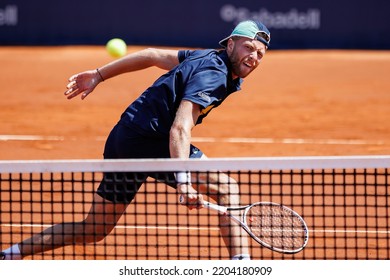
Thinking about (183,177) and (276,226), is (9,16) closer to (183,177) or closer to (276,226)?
(276,226)

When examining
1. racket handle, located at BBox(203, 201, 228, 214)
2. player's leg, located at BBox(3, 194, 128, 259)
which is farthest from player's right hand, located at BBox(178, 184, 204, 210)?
player's leg, located at BBox(3, 194, 128, 259)

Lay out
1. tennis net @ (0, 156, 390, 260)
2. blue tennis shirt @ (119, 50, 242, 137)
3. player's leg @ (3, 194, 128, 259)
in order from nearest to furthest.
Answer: tennis net @ (0, 156, 390, 260) < blue tennis shirt @ (119, 50, 242, 137) < player's leg @ (3, 194, 128, 259)

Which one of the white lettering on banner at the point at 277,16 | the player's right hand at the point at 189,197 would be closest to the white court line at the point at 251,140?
the player's right hand at the point at 189,197

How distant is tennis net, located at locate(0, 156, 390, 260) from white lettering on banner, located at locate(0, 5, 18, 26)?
36.7 feet

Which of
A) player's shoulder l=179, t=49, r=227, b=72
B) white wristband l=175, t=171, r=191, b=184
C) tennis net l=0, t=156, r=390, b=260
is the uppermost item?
player's shoulder l=179, t=49, r=227, b=72

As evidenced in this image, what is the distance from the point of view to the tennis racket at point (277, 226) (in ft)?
17.2

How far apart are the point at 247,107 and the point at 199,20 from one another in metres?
6.39

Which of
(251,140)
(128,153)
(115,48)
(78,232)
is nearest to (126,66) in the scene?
(128,153)

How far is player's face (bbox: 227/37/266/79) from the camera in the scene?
16.5 ft

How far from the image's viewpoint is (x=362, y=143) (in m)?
10.4

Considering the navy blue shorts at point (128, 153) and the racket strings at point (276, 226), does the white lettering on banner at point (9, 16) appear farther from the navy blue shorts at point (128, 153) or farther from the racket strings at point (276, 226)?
the racket strings at point (276, 226)

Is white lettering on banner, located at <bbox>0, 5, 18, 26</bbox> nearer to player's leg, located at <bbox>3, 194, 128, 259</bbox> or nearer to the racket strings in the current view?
player's leg, located at <bbox>3, 194, 128, 259</bbox>

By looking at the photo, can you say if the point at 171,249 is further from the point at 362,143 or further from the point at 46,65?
the point at 46,65
